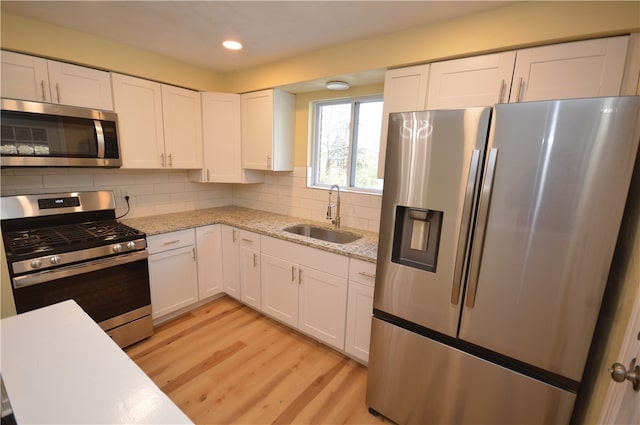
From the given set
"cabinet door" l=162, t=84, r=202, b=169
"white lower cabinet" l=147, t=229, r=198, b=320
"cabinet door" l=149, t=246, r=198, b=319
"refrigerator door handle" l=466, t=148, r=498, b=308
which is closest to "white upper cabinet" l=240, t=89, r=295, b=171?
"cabinet door" l=162, t=84, r=202, b=169

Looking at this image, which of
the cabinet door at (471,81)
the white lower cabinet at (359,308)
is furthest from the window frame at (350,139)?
the white lower cabinet at (359,308)

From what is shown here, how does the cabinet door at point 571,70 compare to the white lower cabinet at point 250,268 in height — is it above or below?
above

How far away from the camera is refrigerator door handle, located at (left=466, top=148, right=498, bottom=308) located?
1.17 metres

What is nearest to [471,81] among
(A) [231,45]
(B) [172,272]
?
(A) [231,45]

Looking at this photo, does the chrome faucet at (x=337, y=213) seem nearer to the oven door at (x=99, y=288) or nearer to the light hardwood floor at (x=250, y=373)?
the light hardwood floor at (x=250, y=373)

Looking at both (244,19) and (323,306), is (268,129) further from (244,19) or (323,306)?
(323,306)

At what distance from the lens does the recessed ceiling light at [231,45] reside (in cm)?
212

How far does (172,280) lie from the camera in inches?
97.3

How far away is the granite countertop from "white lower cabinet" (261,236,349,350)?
68 millimetres

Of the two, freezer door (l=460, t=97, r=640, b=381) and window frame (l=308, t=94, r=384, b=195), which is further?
window frame (l=308, t=94, r=384, b=195)

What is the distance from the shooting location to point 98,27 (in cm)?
193

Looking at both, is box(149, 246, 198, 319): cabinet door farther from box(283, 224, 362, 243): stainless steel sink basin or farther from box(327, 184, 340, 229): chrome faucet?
box(327, 184, 340, 229): chrome faucet

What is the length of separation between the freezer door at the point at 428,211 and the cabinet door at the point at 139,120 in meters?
2.11

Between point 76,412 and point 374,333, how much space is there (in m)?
1.32
